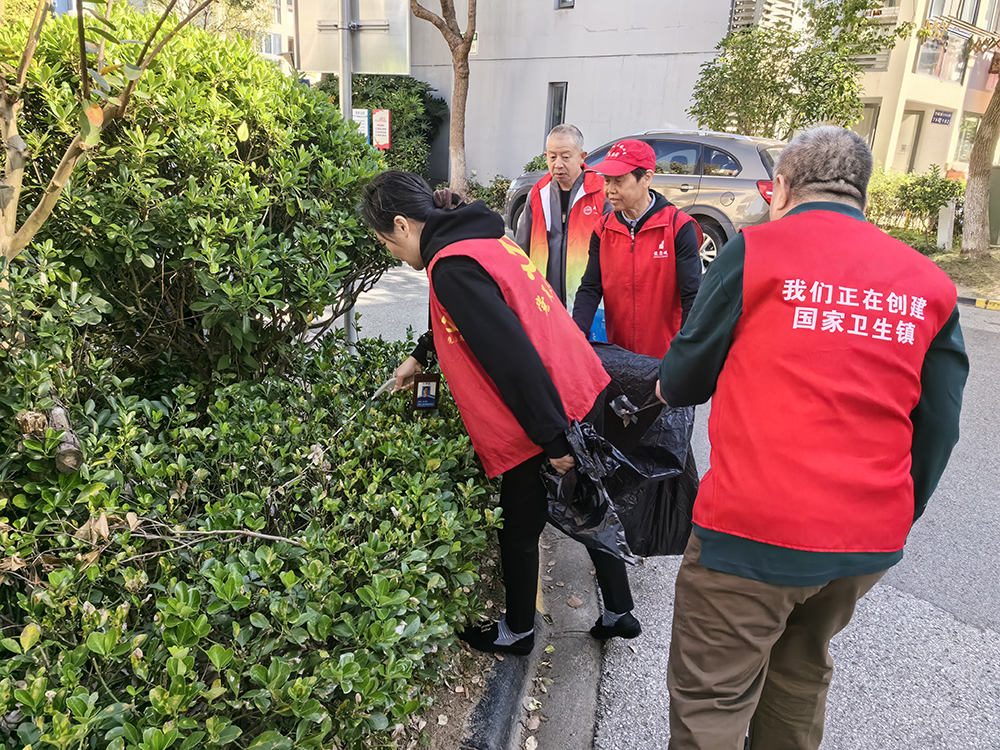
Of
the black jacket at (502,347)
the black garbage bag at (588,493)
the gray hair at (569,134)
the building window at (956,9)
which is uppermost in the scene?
the building window at (956,9)

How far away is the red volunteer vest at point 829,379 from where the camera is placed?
1699 millimetres

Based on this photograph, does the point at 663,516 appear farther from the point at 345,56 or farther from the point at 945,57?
the point at 945,57

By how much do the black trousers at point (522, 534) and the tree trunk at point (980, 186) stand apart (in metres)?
12.0

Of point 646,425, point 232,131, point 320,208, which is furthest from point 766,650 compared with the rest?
point 232,131

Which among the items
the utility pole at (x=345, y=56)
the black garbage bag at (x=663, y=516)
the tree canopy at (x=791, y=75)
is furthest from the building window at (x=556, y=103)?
the black garbage bag at (x=663, y=516)

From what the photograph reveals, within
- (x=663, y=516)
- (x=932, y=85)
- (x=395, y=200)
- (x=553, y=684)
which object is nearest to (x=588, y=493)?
(x=663, y=516)

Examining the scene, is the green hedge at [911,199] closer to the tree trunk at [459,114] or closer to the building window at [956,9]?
the building window at [956,9]

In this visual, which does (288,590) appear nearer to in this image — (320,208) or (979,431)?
(320,208)

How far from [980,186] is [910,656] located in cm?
1130

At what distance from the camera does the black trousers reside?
2.48 m

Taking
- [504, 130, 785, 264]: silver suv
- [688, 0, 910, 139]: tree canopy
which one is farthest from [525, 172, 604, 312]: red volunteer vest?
[688, 0, 910, 139]: tree canopy

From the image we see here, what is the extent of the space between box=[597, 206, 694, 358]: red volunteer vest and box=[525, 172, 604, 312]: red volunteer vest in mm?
630

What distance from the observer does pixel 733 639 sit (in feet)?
6.19

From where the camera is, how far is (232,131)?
2.75m
